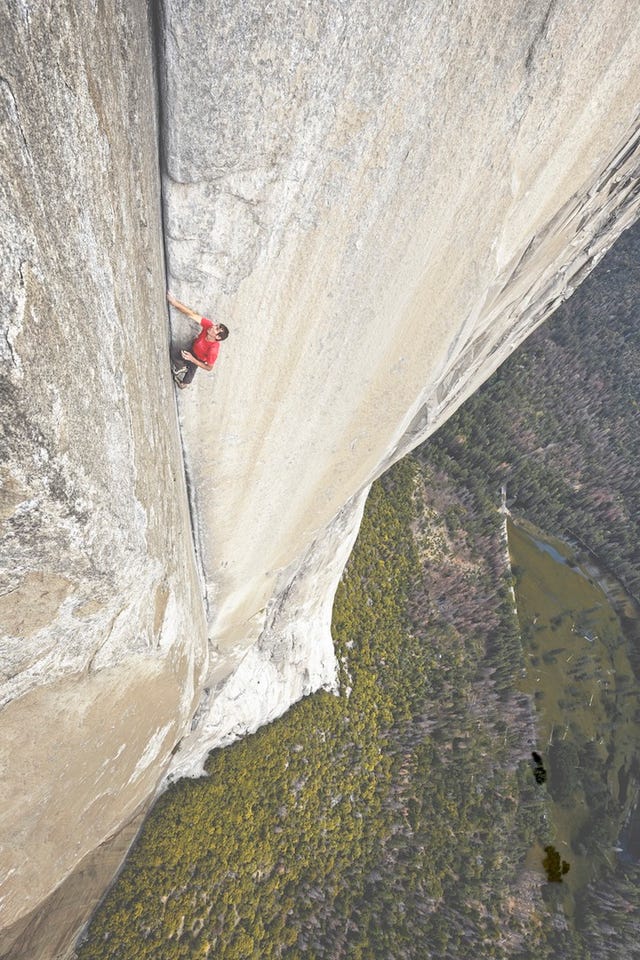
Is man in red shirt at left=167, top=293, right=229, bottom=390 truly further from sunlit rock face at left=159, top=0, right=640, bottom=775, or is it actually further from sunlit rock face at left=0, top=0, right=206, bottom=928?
sunlit rock face at left=0, top=0, right=206, bottom=928

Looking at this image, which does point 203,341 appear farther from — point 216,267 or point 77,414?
point 77,414

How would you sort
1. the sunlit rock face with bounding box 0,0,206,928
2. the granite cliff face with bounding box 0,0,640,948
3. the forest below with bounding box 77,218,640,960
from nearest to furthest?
the sunlit rock face with bounding box 0,0,206,928 → the granite cliff face with bounding box 0,0,640,948 → the forest below with bounding box 77,218,640,960

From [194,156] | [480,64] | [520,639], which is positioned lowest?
[194,156]

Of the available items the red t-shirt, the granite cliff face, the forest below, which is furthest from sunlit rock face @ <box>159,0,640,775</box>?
the forest below

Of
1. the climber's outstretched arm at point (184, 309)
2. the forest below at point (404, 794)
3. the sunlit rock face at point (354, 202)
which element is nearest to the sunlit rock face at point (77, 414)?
the climber's outstretched arm at point (184, 309)

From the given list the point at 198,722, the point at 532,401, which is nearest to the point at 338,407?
the point at 198,722

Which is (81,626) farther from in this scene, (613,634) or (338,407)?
(613,634)

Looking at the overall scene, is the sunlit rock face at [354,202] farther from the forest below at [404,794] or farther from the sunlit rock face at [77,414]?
the forest below at [404,794]
